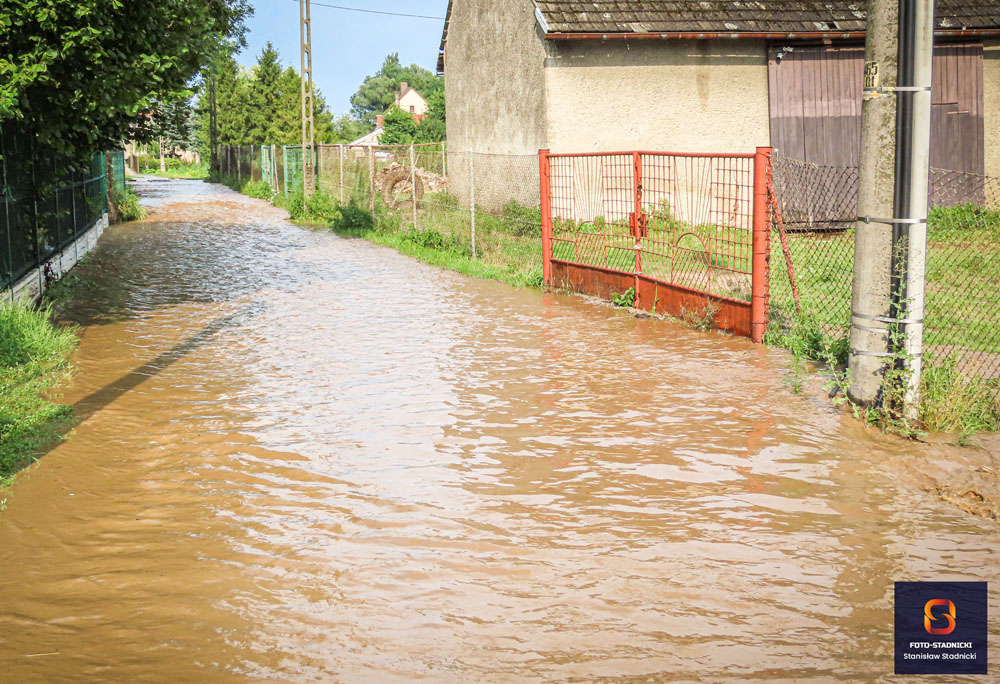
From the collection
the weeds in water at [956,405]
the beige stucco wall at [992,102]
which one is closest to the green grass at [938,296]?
the weeds in water at [956,405]

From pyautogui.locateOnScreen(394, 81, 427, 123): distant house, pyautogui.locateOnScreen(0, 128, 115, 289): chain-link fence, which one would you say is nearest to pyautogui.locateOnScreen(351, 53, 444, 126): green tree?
pyautogui.locateOnScreen(394, 81, 427, 123): distant house

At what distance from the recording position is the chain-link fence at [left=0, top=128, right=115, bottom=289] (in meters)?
12.1

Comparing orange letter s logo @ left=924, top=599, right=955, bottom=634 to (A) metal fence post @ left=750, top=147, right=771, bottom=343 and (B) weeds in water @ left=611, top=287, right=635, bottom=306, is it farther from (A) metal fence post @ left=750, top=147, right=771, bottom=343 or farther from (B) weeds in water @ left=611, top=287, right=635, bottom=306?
(B) weeds in water @ left=611, top=287, right=635, bottom=306

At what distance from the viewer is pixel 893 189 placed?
730 cm

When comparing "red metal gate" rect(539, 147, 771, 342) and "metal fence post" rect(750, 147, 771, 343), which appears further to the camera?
"red metal gate" rect(539, 147, 771, 342)

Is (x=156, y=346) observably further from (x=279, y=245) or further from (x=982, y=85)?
(x=982, y=85)

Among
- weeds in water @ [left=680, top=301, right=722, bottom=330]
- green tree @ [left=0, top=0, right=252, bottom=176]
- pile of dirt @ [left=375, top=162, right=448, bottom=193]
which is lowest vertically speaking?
weeds in water @ [left=680, top=301, right=722, bottom=330]

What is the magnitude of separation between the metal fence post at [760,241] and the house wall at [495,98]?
965cm

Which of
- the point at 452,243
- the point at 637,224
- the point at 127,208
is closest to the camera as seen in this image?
the point at 637,224

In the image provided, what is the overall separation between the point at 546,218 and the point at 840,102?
9.41 meters

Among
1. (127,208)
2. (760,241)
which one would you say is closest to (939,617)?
(760,241)

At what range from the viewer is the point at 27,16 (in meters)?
9.54

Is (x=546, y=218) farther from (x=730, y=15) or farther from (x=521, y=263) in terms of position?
(x=730, y=15)

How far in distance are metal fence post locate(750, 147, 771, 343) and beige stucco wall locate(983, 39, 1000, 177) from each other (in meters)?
13.6
